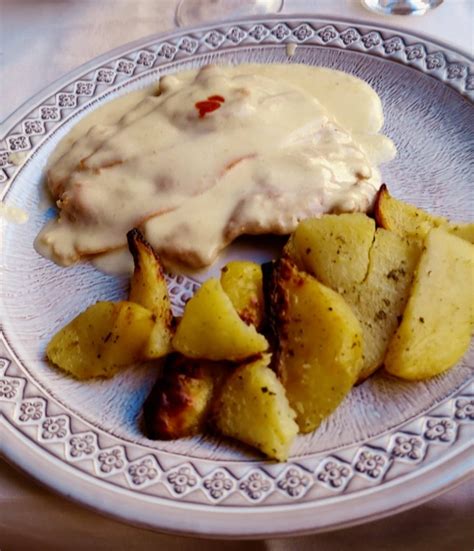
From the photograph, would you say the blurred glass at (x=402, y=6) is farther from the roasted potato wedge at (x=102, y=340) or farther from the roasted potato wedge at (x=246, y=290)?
the roasted potato wedge at (x=102, y=340)

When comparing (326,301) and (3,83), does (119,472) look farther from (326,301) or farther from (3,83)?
(3,83)

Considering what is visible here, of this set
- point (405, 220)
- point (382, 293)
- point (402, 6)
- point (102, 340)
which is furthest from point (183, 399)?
point (402, 6)

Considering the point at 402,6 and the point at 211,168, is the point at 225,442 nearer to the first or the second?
the point at 211,168

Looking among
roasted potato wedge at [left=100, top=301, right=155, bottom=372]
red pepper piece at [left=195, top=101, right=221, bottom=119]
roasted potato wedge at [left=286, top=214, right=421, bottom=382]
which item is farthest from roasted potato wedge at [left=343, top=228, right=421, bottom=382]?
red pepper piece at [left=195, top=101, right=221, bottom=119]

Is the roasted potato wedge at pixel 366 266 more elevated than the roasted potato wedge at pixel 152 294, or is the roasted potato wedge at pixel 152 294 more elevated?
the roasted potato wedge at pixel 366 266

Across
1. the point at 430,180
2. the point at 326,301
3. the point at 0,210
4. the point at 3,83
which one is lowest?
the point at 0,210

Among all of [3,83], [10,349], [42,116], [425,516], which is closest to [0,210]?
[42,116]

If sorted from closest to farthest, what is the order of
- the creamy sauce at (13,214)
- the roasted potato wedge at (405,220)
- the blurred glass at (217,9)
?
1. the roasted potato wedge at (405,220)
2. the creamy sauce at (13,214)
3. the blurred glass at (217,9)

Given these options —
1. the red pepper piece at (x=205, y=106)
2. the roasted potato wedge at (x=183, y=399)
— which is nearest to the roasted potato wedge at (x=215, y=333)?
the roasted potato wedge at (x=183, y=399)
